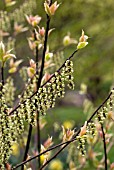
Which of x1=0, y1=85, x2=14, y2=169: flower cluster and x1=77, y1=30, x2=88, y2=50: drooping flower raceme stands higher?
x1=77, y1=30, x2=88, y2=50: drooping flower raceme

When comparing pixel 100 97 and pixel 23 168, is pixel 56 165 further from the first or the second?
pixel 100 97

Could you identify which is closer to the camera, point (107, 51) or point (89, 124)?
point (89, 124)

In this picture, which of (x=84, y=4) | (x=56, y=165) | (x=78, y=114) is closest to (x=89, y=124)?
(x=56, y=165)

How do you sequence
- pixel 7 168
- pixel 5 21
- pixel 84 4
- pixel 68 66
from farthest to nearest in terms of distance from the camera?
1. pixel 84 4
2. pixel 5 21
3. pixel 7 168
4. pixel 68 66

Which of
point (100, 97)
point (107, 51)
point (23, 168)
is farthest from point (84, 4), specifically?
point (23, 168)

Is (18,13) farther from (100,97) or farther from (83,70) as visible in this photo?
(100,97)

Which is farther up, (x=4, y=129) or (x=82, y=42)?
(x=82, y=42)

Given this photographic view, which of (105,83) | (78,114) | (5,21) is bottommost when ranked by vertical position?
(5,21)

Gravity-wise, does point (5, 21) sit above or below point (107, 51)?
below

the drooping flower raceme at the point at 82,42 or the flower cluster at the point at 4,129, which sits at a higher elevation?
the drooping flower raceme at the point at 82,42

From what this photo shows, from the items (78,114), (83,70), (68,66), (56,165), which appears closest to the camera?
(68,66)
